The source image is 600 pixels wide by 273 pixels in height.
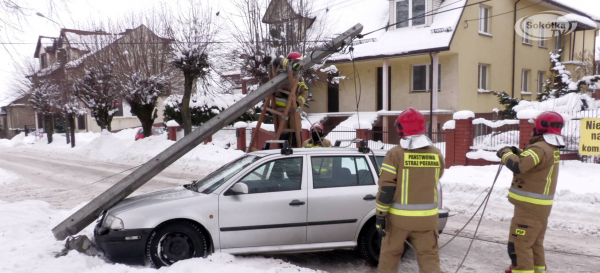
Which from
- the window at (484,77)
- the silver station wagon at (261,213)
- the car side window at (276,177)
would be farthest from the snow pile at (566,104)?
the car side window at (276,177)

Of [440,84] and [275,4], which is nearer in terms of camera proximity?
[275,4]

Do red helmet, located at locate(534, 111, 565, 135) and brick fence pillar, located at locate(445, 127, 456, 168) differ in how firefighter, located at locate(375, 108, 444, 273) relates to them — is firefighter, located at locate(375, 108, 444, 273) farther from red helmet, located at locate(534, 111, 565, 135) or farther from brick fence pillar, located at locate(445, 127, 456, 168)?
brick fence pillar, located at locate(445, 127, 456, 168)

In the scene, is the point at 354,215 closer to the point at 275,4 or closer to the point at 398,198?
the point at 398,198

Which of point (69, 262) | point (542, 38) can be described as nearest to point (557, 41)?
point (542, 38)

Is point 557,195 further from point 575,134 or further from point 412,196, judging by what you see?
point 412,196

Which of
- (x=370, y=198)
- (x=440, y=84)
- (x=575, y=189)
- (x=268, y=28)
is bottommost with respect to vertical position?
(x=575, y=189)

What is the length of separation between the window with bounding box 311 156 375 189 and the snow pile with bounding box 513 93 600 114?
11.0 meters

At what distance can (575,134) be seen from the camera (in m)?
12.2

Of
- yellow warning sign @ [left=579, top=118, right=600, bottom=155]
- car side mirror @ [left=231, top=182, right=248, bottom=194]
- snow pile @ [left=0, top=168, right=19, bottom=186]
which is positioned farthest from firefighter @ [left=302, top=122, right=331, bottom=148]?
snow pile @ [left=0, top=168, right=19, bottom=186]

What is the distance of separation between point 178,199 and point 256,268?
1180 millimetres

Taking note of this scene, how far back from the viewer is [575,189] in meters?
9.34

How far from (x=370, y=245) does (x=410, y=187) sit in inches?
64.9

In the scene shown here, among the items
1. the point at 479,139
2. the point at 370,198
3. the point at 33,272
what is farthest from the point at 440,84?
the point at 33,272

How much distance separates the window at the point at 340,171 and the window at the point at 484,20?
58.9 feet
